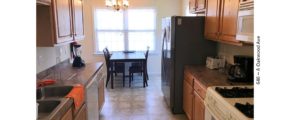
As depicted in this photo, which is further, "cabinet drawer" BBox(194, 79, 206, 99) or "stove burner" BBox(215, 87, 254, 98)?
"cabinet drawer" BBox(194, 79, 206, 99)

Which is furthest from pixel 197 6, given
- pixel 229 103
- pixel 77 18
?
pixel 229 103

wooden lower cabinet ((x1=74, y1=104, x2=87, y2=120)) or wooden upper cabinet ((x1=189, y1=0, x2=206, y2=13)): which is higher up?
wooden upper cabinet ((x1=189, y1=0, x2=206, y2=13))

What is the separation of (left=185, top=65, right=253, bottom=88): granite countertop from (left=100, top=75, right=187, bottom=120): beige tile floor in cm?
85

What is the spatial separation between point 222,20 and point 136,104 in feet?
7.73

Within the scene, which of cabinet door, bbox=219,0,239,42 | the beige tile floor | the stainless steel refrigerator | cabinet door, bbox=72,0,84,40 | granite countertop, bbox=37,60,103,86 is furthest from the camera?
the beige tile floor

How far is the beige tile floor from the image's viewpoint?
12.4 ft

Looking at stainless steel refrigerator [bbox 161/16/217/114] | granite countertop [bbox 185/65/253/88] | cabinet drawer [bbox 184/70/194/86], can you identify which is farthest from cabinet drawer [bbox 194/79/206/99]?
stainless steel refrigerator [bbox 161/16/217/114]

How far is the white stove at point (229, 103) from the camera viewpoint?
163cm

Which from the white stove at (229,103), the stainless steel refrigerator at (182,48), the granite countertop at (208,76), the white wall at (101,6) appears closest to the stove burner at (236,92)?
the white stove at (229,103)

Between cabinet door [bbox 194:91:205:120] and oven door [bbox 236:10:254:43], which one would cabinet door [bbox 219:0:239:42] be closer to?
oven door [bbox 236:10:254:43]

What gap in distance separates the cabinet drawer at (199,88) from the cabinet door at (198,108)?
6 centimetres

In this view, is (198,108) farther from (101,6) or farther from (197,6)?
(101,6)

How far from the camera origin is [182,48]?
11.8ft
